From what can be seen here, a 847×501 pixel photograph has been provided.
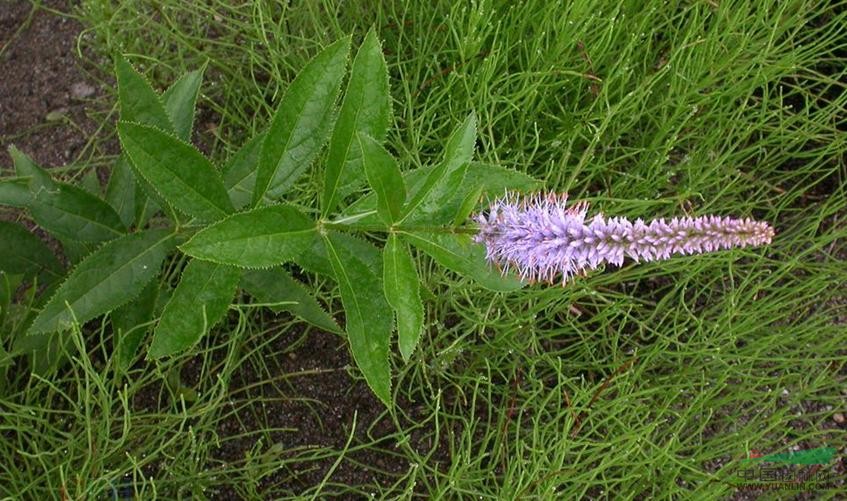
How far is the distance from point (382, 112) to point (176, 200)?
395 mm

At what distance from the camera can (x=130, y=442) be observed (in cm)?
184

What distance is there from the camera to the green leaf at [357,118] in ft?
4.49

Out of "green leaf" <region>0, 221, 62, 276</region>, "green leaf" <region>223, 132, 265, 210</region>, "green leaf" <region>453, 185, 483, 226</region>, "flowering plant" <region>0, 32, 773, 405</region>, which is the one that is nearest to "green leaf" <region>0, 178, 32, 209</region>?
"flowering plant" <region>0, 32, 773, 405</region>

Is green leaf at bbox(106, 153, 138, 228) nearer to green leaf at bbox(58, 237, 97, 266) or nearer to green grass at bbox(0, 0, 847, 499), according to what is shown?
green leaf at bbox(58, 237, 97, 266)

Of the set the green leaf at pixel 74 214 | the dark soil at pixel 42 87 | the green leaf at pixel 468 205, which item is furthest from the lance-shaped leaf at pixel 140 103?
the dark soil at pixel 42 87

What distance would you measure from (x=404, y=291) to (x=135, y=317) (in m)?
0.63

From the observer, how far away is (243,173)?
166 cm

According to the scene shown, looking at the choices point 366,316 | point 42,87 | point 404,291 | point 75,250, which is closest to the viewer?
point 404,291

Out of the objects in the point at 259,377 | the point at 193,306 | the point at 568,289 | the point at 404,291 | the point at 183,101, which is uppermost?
the point at 183,101

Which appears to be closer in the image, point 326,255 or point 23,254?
point 326,255

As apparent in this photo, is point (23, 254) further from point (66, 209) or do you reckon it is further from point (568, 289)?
point (568, 289)

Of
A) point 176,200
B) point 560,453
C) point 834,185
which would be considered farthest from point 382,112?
point 834,185

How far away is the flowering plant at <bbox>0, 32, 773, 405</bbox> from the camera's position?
4.11ft

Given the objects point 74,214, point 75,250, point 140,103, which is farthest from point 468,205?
point 75,250
